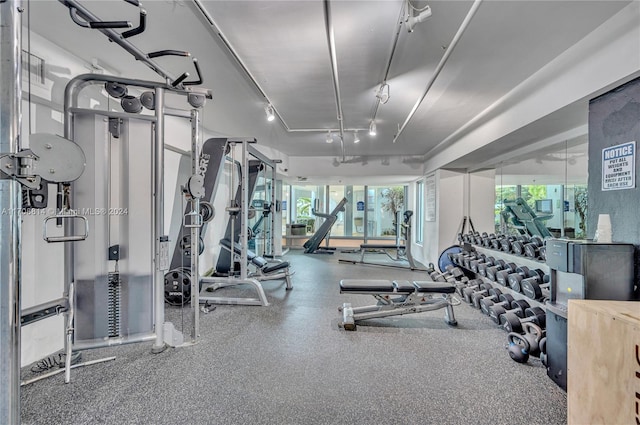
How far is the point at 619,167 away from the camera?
1861 mm

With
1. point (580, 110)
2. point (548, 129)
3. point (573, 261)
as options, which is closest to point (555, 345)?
point (573, 261)

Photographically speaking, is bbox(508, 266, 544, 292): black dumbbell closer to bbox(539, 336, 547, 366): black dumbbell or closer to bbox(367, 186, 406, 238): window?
bbox(539, 336, 547, 366): black dumbbell

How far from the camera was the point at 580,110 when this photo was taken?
233cm

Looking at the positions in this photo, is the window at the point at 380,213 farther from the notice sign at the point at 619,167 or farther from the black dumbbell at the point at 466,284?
the notice sign at the point at 619,167

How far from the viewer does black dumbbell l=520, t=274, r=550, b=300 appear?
270 centimetres

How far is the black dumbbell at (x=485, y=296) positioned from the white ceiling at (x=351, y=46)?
1.92m

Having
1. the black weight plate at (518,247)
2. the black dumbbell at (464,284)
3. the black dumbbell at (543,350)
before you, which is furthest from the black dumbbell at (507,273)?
the black dumbbell at (543,350)

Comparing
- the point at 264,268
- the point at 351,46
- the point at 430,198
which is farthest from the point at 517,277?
the point at 264,268

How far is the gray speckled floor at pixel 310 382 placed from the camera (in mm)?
1597

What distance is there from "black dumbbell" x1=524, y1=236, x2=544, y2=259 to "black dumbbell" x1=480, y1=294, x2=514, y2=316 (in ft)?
2.00

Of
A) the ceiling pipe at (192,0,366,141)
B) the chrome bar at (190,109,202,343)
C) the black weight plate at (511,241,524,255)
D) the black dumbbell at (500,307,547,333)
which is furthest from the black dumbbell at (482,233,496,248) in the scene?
the chrome bar at (190,109,202,343)

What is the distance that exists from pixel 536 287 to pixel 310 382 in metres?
2.49

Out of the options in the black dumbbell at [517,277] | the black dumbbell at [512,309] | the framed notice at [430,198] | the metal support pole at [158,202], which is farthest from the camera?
the framed notice at [430,198]

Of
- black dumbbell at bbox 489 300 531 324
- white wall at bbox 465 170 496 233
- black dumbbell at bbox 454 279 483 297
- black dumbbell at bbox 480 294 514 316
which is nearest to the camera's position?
black dumbbell at bbox 489 300 531 324
